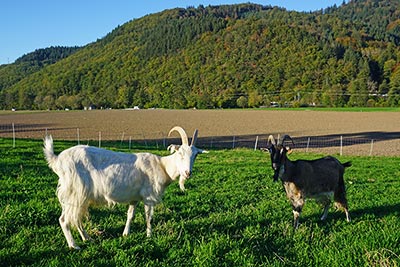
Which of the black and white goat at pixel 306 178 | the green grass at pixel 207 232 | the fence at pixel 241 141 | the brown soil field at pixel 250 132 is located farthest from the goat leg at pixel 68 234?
the brown soil field at pixel 250 132

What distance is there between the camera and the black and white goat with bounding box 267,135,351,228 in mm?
8898

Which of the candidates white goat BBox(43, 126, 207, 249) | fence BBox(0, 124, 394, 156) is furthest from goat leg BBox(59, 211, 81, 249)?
fence BBox(0, 124, 394, 156)

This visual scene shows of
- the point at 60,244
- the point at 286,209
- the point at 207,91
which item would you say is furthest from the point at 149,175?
the point at 207,91

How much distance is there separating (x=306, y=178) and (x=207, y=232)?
323cm

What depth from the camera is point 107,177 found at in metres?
7.17

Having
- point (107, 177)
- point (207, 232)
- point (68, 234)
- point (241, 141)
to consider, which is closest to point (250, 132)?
point (241, 141)

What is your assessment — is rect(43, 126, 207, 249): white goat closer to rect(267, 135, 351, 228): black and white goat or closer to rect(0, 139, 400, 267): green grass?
rect(0, 139, 400, 267): green grass

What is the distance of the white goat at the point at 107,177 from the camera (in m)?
6.95

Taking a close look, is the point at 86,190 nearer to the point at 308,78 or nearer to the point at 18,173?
the point at 18,173

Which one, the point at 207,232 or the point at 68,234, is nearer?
the point at 68,234

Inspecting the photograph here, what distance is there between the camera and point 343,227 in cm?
846

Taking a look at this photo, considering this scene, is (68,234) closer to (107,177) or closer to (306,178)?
(107,177)

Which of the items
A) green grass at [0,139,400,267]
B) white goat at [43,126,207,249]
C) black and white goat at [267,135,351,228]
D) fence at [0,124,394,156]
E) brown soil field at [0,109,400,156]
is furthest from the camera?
brown soil field at [0,109,400,156]

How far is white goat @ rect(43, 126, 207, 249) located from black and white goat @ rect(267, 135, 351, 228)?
7.48ft
